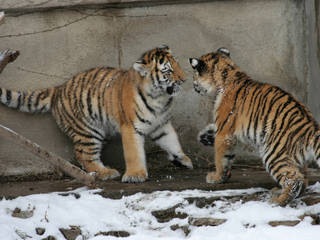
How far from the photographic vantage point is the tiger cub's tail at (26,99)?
21.9ft

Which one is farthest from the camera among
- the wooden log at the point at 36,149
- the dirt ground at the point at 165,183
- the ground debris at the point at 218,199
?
the dirt ground at the point at 165,183

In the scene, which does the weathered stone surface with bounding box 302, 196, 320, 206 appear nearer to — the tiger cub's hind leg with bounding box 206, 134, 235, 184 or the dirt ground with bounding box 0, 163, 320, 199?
the dirt ground with bounding box 0, 163, 320, 199

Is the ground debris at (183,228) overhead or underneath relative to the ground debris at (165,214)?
underneath

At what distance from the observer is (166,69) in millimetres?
6219

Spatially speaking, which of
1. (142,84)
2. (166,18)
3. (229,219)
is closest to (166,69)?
(142,84)

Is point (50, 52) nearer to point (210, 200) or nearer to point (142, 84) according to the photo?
point (142, 84)

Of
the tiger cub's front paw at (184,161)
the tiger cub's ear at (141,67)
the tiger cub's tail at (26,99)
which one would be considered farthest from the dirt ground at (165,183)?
the tiger cub's ear at (141,67)

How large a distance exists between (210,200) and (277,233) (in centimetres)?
84

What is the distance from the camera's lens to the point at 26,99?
6668 mm

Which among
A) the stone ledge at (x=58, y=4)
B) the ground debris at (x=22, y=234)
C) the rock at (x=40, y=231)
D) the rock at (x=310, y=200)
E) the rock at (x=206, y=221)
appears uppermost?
the stone ledge at (x=58, y=4)

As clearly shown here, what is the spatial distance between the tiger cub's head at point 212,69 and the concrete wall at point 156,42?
602mm

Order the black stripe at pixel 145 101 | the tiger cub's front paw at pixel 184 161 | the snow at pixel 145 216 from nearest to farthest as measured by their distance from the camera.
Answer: the snow at pixel 145 216 → the black stripe at pixel 145 101 → the tiger cub's front paw at pixel 184 161

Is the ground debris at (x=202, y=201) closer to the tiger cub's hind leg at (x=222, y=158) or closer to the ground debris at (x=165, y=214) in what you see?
the ground debris at (x=165, y=214)

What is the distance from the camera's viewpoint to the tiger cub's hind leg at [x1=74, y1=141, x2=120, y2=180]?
6.53m
